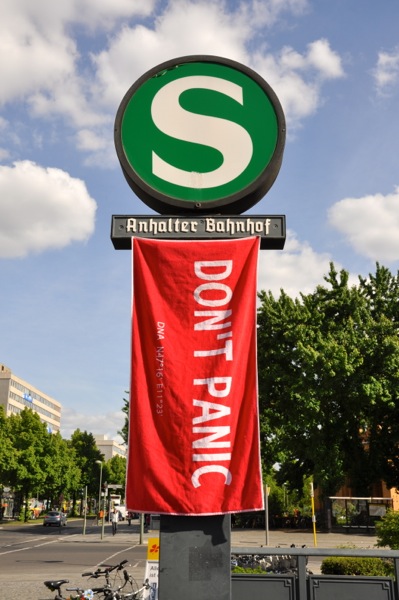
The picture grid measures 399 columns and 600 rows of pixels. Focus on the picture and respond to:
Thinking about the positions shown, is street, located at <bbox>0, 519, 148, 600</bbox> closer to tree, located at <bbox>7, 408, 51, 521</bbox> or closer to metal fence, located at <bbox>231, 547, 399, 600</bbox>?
metal fence, located at <bbox>231, 547, 399, 600</bbox>

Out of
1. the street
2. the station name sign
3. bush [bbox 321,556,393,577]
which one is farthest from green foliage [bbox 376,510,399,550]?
the station name sign

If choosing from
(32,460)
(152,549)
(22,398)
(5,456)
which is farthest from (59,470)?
(152,549)

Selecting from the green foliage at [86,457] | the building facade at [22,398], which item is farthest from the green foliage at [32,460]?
the building facade at [22,398]

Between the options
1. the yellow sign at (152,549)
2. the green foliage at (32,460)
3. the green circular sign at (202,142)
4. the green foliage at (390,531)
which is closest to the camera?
the green circular sign at (202,142)

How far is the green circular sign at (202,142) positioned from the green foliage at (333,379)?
93.4 feet

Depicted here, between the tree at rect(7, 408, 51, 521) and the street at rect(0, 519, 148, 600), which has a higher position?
the tree at rect(7, 408, 51, 521)

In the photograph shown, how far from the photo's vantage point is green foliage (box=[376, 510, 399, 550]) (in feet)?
45.3

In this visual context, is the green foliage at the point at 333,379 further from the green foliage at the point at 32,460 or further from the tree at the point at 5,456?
the green foliage at the point at 32,460

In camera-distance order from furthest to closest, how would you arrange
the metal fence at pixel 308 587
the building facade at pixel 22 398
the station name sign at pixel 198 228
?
the building facade at pixel 22 398, the metal fence at pixel 308 587, the station name sign at pixel 198 228

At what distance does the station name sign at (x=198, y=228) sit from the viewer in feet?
19.1

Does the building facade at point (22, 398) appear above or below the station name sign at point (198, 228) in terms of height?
above

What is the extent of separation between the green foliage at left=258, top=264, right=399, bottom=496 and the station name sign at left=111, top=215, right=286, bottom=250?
28.6 meters

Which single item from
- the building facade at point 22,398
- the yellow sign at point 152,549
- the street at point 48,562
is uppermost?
the building facade at point 22,398

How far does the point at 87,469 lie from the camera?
279 ft
